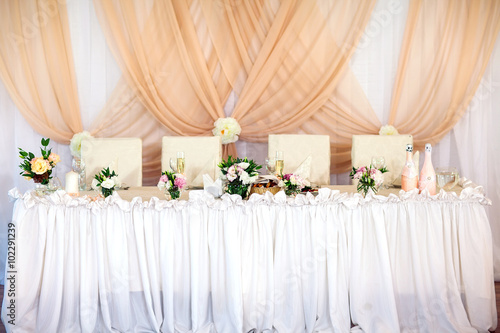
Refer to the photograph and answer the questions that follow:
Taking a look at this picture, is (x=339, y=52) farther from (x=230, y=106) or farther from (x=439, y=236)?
(x=439, y=236)

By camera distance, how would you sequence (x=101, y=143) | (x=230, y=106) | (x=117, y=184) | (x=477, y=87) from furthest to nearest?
(x=230, y=106), (x=477, y=87), (x=101, y=143), (x=117, y=184)

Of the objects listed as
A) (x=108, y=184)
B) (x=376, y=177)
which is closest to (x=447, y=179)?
(x=376, y=177)

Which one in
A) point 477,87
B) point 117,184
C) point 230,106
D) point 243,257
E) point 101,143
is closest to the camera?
point 243,257

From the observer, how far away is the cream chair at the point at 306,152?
4.07 meters

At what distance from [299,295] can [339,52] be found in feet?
7.67

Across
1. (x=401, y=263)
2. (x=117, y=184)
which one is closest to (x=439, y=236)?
(x=401, y=263)

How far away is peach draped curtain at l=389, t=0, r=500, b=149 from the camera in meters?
4.32

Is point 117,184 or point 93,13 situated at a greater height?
point 93,13

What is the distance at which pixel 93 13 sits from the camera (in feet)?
14.6

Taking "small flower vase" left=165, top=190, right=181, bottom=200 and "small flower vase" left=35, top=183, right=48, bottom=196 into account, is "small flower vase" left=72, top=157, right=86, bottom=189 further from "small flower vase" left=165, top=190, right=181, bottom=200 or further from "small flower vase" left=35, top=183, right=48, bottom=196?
"small flower vase" left=165, top=190, right=181, bottom=200

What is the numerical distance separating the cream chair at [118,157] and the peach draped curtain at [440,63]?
2122mm

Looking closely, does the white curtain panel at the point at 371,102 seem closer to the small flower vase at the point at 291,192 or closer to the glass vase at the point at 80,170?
the glass vase at the point at 80,170

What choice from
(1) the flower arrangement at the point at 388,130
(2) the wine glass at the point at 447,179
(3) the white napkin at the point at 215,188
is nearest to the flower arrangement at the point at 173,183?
(3) the white napkin at the point at 215,188

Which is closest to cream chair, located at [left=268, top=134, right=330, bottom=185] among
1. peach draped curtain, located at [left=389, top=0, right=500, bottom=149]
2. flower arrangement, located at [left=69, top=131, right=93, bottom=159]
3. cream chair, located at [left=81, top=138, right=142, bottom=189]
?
peach draped curtain, located at [left=389, top=0, right=500, bottom=149]
